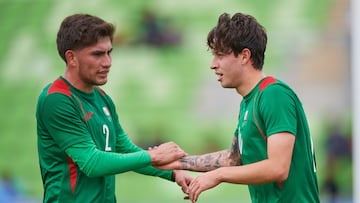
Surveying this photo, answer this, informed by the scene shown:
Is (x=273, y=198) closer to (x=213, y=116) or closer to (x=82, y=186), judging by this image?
(x=82, y=186)

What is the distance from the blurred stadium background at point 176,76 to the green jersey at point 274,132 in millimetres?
A: 5777

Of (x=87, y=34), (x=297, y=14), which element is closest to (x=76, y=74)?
(x=87, y=34)

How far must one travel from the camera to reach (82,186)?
5301 mm

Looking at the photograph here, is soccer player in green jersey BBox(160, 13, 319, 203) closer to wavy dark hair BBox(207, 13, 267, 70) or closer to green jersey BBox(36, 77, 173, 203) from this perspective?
wavy dark hair BBox(207, 13, 267, 70)

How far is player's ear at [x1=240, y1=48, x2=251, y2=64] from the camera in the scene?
502cm

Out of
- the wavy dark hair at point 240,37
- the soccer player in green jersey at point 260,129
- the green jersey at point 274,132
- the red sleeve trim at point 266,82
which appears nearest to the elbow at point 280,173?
the soccer player in green jersey at point 260,129

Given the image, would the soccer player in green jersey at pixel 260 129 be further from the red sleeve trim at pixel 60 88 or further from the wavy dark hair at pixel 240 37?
the red sleeve trim at pixel 60 88

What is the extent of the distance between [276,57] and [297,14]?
2.19ft

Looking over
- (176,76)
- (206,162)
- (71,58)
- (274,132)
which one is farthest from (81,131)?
(176,76)

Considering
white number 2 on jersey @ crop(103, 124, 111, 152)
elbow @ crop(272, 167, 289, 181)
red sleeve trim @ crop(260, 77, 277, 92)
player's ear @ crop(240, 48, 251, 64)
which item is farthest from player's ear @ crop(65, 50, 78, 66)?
elbow @ crop(272, 167, 289, 181)

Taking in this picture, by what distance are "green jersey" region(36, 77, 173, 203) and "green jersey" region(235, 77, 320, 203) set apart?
0.69m

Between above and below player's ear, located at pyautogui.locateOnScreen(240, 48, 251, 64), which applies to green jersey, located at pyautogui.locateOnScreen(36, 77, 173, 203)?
below

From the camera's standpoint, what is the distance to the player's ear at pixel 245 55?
16.5 ft

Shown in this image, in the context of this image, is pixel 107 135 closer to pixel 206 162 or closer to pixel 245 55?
pixel 206 162
